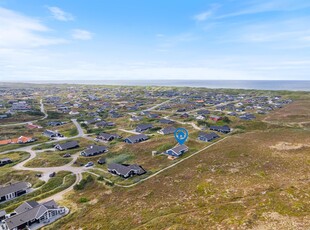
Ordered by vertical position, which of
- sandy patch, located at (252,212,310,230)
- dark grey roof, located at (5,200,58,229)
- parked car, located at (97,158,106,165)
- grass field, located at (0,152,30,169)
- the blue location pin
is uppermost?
the blue location pin

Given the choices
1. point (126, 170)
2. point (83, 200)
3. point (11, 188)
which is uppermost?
point (126, 170)

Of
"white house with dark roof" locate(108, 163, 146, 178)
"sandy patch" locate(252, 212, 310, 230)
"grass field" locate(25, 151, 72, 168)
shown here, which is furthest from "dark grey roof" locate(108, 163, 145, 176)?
"sandy patch" locate(252, 212, 310, 230)

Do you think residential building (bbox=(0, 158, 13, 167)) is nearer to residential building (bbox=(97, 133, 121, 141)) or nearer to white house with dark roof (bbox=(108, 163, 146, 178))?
residential building (bbox=(97, 133, 121, 141))

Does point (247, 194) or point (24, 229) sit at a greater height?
point (247, 194)

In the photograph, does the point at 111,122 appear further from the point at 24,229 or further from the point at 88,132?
the point at 24,229

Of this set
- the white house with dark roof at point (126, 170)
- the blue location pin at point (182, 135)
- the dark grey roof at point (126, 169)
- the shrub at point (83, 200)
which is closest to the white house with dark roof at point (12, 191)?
the shrub at point (83, 200)

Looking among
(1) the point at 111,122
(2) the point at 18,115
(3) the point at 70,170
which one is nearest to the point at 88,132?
(1) the point at 111,122

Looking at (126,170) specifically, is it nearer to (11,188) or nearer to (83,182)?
(83,182)

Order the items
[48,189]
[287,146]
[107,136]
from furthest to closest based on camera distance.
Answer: [107,136], [287,146], [48,189]

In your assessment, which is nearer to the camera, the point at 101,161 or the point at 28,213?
the point at 28,213

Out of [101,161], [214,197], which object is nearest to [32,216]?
[101,161]

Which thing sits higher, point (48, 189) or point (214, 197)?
point (214, 197)
